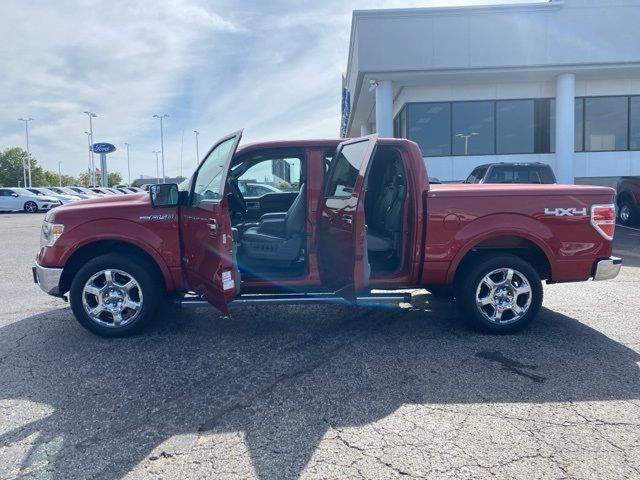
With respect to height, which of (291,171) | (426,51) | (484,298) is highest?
(426,51)

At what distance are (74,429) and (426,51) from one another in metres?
15.8

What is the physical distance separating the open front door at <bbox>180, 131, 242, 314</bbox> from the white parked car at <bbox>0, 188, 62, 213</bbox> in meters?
30.9

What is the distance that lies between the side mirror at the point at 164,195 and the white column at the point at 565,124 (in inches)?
659

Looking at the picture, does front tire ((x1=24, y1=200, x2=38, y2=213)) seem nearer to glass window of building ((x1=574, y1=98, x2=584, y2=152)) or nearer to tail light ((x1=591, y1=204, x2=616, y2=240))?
glass window of building ((x1=574, y1=98, x2=584, y2=152))

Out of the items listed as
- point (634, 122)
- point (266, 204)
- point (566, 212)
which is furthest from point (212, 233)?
point (634, 122)

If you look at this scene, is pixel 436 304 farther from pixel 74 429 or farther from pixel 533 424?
pixel 74 429

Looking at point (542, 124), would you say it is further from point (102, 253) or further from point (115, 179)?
point (115, 179)

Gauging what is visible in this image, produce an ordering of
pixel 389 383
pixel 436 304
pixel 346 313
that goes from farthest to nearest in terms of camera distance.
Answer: pixel 436 304
pixel 346 313
pixel 389 383

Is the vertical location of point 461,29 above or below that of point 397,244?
above

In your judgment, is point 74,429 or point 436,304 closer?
point 74,429

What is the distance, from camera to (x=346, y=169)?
177 inches

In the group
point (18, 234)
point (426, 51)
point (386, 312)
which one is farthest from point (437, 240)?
point (18, 234)

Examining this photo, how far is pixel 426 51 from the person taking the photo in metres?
16.4

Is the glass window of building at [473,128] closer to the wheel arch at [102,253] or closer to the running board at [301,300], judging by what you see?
the running board at [301,300]
